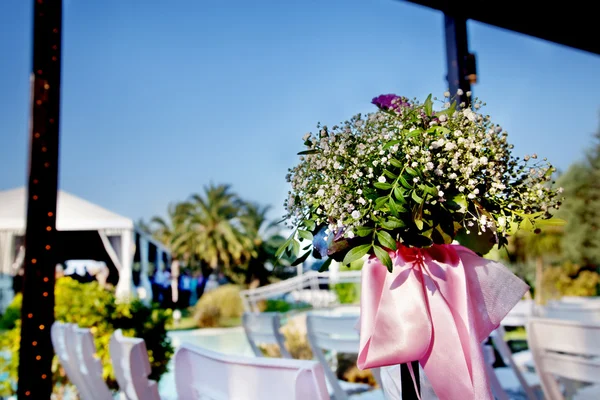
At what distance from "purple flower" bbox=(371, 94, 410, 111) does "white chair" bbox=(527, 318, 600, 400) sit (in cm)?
78

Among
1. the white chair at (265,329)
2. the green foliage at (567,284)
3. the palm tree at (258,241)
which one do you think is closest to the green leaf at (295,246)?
the white chair at (265,329)

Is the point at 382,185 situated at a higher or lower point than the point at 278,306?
higher

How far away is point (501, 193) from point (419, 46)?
4478mm

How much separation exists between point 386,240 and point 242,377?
1.00 ft

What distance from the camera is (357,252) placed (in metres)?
0.86

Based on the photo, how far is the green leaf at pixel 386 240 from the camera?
831 millimetres

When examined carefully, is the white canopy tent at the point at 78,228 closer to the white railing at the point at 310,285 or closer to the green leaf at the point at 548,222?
the white railing at the point at 310,285

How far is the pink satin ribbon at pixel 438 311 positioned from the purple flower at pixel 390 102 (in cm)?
26

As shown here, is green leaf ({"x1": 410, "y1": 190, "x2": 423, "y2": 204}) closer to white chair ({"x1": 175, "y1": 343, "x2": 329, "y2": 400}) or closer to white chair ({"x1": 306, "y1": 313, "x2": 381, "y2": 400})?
white chair ({"x1": 175, "y1": 343, "x2": 329, "y2": 400})

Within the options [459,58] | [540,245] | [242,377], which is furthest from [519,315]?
[540,245]

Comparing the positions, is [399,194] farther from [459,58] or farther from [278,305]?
[278,305]

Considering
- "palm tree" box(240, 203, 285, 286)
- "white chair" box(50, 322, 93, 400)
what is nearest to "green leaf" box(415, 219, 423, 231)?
"white chair" box(50, 322, 93, 400)

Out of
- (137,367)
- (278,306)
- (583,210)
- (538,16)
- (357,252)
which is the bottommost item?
(278,306)

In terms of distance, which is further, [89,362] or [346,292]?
[346,292]
